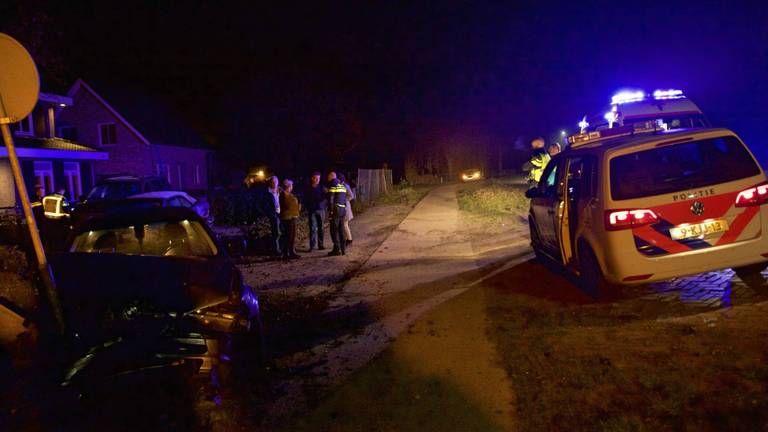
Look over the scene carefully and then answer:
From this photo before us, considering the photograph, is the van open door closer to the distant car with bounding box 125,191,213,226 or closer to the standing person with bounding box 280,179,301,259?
the standing person with bounding box 280,179,301,259

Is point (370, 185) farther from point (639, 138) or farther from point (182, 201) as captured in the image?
point (639, 138)

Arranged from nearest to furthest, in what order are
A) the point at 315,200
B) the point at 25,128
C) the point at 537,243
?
the point at 537,243, the point at 315,200, the point at 25,128

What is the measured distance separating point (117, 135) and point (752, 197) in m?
36.2

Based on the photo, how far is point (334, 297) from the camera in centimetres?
841

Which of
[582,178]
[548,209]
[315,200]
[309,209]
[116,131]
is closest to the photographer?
[582,178]

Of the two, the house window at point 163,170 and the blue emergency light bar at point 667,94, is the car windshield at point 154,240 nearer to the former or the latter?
the blue emergency light bar at point 667,94

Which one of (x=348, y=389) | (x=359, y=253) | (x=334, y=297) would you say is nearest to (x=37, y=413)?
(x=348, y=389)

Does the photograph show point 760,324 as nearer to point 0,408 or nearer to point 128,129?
point 0,408

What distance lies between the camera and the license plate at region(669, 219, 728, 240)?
5746 millimetres

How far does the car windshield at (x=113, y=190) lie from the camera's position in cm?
1819

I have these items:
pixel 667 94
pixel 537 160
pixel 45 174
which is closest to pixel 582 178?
pixel 537 160

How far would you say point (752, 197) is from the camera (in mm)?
5766

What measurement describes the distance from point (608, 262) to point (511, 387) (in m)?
2.02

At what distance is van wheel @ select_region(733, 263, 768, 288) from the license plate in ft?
2.90
